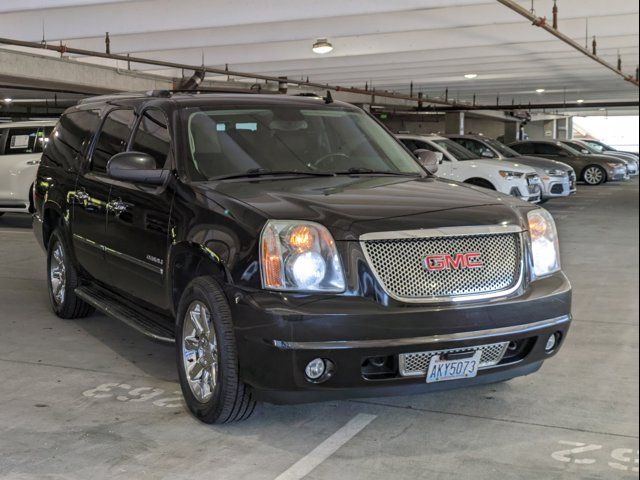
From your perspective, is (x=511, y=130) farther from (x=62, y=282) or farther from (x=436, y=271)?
(x=436, y=271)

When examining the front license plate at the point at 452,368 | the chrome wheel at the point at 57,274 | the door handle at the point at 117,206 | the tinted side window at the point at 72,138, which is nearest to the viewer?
the front license plate at the point at 452,368

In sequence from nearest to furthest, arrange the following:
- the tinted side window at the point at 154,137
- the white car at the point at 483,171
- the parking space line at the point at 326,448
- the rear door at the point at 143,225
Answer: the parking space line at the point at 326,448
the rear door at the point at 143,225
the tinted side window at the point at 154,137
the white car at the point at 483,171

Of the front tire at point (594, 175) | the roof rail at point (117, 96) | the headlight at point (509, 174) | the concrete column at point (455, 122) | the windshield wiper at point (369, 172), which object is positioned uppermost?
the concrete column at point (455, 122)

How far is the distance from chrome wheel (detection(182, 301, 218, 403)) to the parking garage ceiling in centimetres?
963

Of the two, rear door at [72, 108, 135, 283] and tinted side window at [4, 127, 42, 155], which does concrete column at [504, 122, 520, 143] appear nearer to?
tinted side window at [4, 127, 42, 155]

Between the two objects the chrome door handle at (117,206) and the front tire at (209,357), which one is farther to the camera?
the chrome door handle at (117,206)

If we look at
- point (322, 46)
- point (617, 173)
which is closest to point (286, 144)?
point (322, 46)

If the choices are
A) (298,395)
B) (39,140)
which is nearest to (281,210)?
(298,395)

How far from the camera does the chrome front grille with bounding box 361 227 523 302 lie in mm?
3832

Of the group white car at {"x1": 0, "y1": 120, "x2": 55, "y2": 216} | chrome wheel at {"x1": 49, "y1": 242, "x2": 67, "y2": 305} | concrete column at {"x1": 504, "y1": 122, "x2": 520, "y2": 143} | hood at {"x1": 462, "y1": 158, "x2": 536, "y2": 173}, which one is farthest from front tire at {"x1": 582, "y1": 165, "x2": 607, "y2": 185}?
concrete column at {"x1": 504, "y1": 122, "x2": 520, "y2": 143}

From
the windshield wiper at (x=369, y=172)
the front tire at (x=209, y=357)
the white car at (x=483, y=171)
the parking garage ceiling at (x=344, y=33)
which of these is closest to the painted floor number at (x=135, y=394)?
the front tire at (x=209, y=357)

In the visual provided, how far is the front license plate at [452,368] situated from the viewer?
12.7 ft

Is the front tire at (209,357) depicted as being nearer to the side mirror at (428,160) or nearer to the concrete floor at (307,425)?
the concrete floor at (307,425)

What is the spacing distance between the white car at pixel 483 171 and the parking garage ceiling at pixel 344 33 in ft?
7.12
